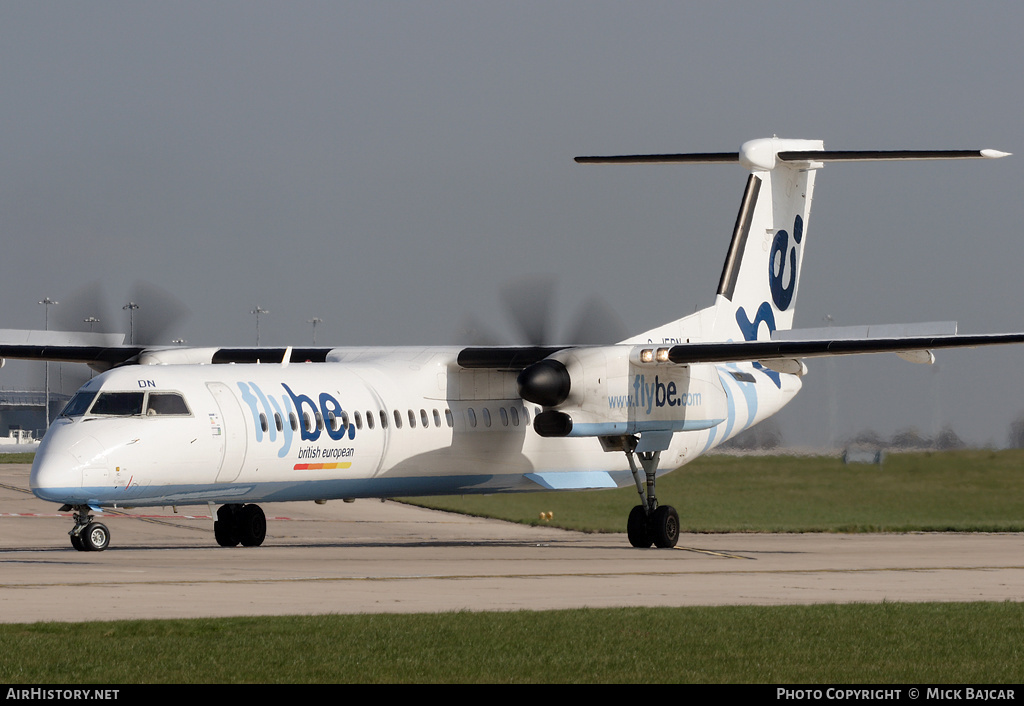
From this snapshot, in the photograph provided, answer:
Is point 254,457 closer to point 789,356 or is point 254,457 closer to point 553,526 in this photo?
point 789,356

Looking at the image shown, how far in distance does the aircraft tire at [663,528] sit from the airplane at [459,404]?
0.09 feet

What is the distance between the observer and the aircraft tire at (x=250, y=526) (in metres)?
22.4

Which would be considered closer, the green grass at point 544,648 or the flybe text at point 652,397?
the green grass at point 544,648

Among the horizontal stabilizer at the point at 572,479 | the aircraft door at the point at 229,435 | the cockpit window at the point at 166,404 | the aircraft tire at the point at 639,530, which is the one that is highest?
the cockpit window at the point at 166,404

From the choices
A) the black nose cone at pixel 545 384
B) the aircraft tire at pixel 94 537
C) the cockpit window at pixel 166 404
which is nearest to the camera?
the cockpit window at pixel 166 404

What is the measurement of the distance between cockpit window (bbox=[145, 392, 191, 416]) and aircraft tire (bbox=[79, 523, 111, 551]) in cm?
201

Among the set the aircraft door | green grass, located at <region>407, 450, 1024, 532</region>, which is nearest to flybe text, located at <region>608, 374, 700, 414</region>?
green grass, located at <region>407, 450, 1024, 532</region>

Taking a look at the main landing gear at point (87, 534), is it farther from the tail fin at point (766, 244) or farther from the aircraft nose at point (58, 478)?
the tail fin at point (766, 244)

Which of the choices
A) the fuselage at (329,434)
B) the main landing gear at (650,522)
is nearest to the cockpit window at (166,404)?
the fuselage at (329,434)

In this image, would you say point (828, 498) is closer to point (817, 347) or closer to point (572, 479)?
point (572, 479)

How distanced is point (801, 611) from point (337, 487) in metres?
9.57

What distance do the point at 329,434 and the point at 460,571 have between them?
4.22 m

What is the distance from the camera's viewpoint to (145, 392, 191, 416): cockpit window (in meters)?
18.6
